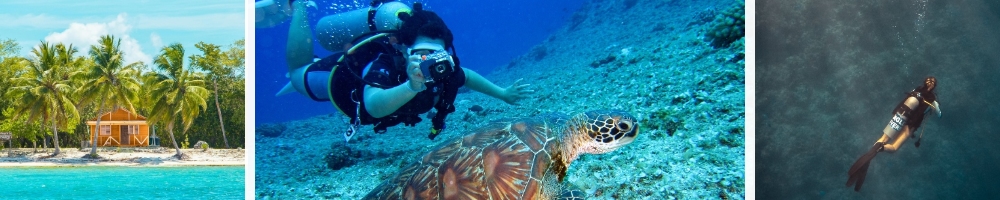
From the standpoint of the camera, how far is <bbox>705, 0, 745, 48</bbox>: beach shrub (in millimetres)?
3215

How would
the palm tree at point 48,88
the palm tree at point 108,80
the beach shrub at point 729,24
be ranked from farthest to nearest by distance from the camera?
the palm tree at point 108,80 < the palm tree at point 48,88 < the beach shrub at point 729,24

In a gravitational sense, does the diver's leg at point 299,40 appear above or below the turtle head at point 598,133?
above

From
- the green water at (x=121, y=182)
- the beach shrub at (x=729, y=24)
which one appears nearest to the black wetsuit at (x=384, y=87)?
the beach shrub at (x=729, y=24)

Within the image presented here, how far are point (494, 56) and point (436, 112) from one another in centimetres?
40

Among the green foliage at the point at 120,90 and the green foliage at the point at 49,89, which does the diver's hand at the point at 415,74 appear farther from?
the green foliage at the point at 49,89

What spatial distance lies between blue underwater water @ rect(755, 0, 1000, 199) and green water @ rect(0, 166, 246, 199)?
10614 mm

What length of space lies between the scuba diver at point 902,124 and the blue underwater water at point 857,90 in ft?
0.11

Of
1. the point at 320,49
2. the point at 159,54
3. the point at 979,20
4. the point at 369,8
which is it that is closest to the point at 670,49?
the point at 369,8

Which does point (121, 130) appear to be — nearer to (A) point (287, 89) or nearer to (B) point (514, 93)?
(A) point (287, 89)

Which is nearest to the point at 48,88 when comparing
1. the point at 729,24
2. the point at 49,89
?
the point at 49,89

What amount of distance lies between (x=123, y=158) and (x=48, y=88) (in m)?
1.98

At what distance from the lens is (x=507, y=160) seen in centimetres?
262

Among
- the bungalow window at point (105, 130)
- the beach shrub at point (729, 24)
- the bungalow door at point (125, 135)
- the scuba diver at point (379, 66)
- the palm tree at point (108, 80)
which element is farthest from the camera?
the bungalow door at point (125, 135)

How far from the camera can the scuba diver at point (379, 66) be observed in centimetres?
290
